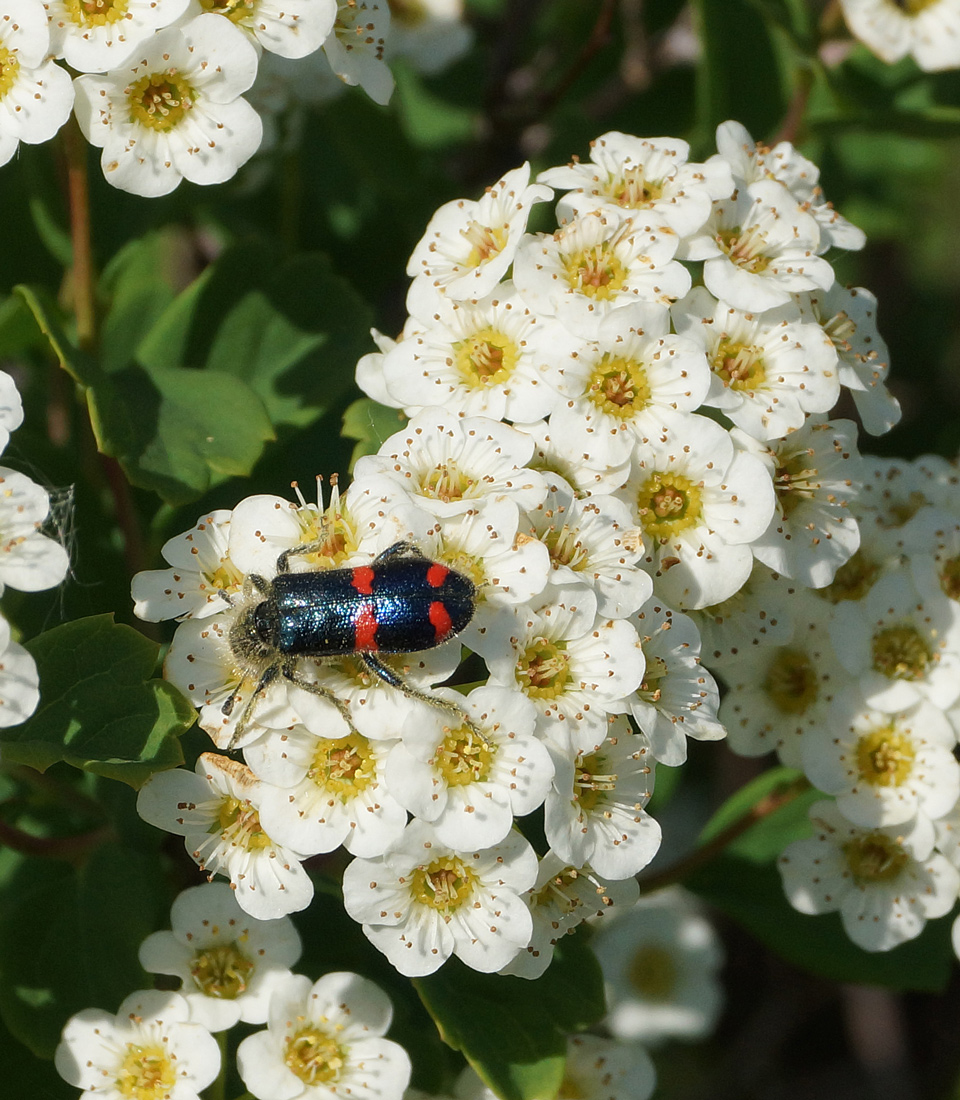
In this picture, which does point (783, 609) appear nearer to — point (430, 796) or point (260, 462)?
point (430, 796)

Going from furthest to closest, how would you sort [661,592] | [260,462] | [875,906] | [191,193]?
[191,193]
[260,462]
[875,906]
[661,592]

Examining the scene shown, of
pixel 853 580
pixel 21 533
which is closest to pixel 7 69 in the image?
pixel 21 533

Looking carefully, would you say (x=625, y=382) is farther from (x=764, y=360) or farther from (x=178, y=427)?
(x=178, y=427)

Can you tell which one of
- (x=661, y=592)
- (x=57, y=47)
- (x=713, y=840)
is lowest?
(x=713, y=840)

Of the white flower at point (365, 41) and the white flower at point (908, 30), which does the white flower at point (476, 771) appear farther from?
the white flower at point (908, 30)

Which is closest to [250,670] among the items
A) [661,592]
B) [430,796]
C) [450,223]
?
[430,796]

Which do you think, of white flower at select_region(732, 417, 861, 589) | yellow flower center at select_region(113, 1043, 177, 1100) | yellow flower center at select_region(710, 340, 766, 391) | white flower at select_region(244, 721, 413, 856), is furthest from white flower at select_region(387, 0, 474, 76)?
yellow flower center at select_region(113, 1043, 177, 1100)

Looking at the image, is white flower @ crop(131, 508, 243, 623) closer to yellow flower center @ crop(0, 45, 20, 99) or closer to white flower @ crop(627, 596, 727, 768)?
white flower @ crop(627, 596, 727, 768)
